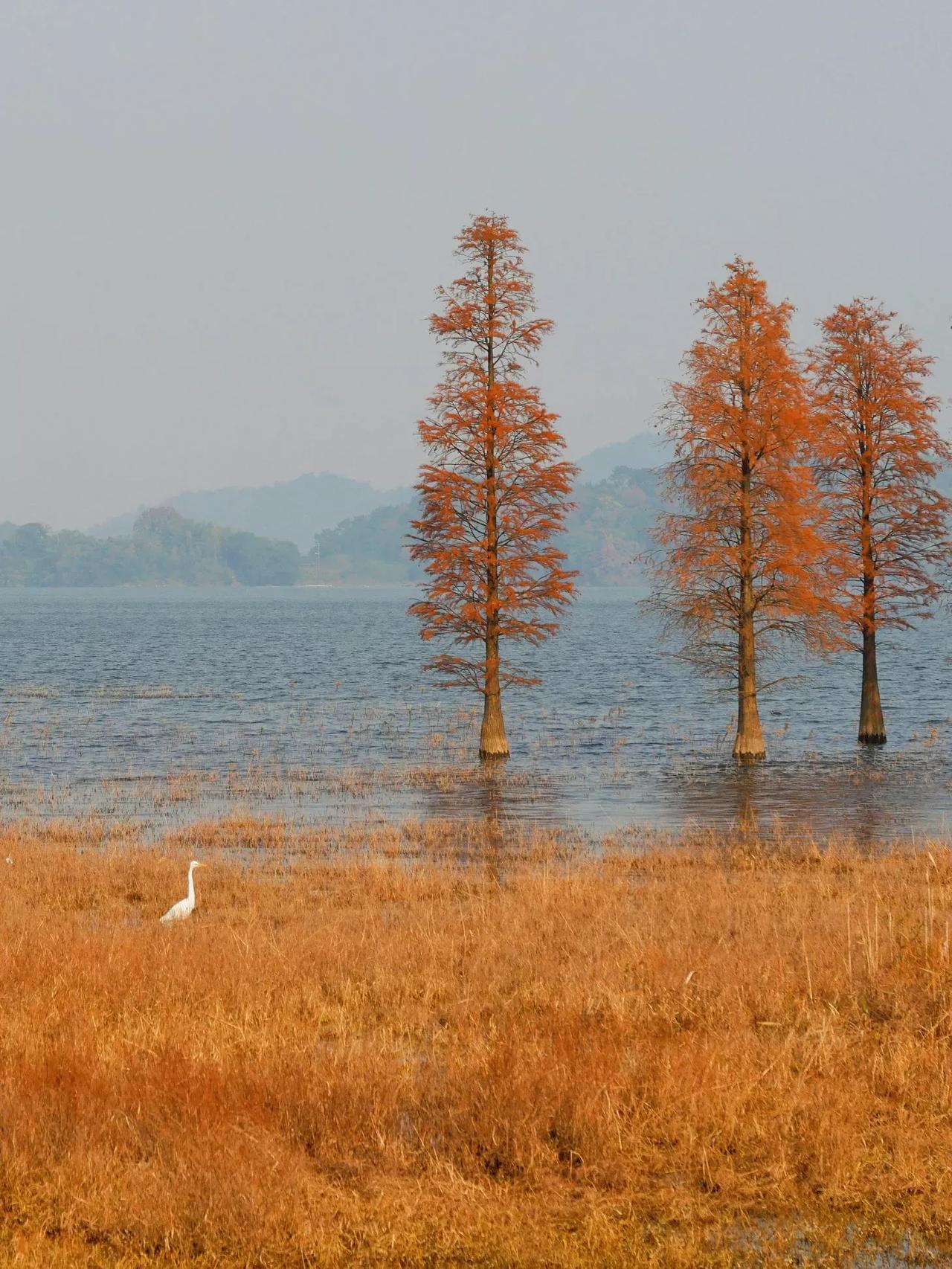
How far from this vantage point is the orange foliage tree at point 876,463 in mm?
40188

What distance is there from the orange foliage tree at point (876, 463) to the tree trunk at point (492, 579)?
371 inches

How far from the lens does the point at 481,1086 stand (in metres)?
8.73

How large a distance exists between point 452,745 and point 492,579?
650cm

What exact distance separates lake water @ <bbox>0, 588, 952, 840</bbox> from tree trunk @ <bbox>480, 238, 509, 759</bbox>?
920mm

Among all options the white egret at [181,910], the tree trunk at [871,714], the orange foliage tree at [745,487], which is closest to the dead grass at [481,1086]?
the white egret at [181,910]

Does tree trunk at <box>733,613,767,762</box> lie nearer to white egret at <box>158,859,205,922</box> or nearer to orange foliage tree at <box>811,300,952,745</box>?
orange foliage tree at <box>811,300,952,745</box>

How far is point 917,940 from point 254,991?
6.27m

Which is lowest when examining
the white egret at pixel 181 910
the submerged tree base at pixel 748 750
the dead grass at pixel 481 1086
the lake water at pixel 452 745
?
the lake water at pixel 452 745

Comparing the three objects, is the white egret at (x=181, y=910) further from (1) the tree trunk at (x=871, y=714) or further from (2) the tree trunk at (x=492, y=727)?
(1) the tree trunk at (x=871, y=714)

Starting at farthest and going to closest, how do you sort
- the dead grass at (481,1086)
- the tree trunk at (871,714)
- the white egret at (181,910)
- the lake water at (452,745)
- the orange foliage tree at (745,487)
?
the tree trunk at (871,714), the orange foliage tree at (745,487), the lake water at (452,745), the white egret at (181,910), the dead grass at (481,1086)

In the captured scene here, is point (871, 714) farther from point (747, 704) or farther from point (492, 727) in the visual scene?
point (492, 727)

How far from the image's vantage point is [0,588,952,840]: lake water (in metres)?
30.8

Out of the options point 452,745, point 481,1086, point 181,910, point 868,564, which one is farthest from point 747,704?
point 481,1086

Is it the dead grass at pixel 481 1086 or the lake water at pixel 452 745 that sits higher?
the dead grass at pixel 481 1086
